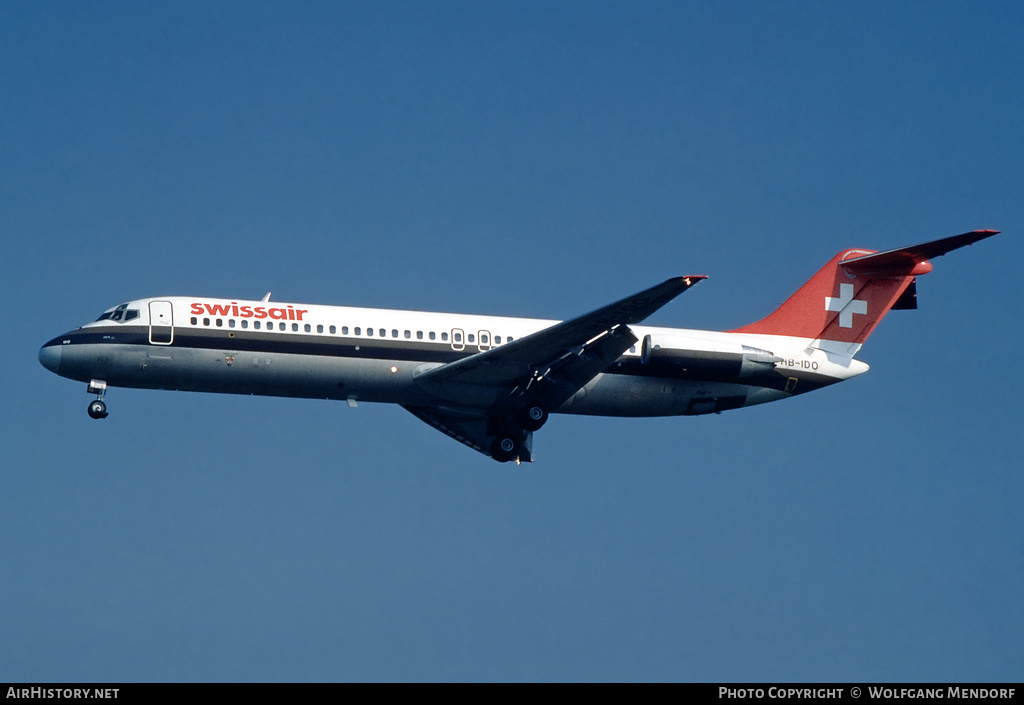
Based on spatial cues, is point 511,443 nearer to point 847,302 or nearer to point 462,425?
point 462,425

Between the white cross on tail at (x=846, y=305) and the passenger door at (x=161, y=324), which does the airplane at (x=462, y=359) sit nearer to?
the passenger door at (x=161, y=324)

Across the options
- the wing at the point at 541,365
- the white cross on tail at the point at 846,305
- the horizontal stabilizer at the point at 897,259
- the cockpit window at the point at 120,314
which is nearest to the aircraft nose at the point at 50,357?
the cockpit window at the point at 120,314

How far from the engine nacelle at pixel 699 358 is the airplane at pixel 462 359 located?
0.03 meters

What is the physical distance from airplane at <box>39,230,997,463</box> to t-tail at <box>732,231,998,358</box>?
385 mm

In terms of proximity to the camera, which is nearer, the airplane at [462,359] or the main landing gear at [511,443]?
the airplane at [462,359]

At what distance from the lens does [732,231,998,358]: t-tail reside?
34406 millimetres

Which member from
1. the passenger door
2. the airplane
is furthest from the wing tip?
the passenger door

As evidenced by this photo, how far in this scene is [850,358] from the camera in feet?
113

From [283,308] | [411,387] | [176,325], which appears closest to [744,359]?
[411,387]

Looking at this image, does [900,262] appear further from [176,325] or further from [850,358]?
[176,325]

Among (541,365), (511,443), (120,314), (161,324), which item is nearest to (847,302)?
(541,365)

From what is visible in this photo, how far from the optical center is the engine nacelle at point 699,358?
31.8 metres

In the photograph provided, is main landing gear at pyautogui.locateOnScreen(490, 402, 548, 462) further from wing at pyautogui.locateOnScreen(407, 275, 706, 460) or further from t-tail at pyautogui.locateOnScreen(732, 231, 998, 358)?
t-tail at pyautogui.locateOnScreen(732, 231, 998, 358)
